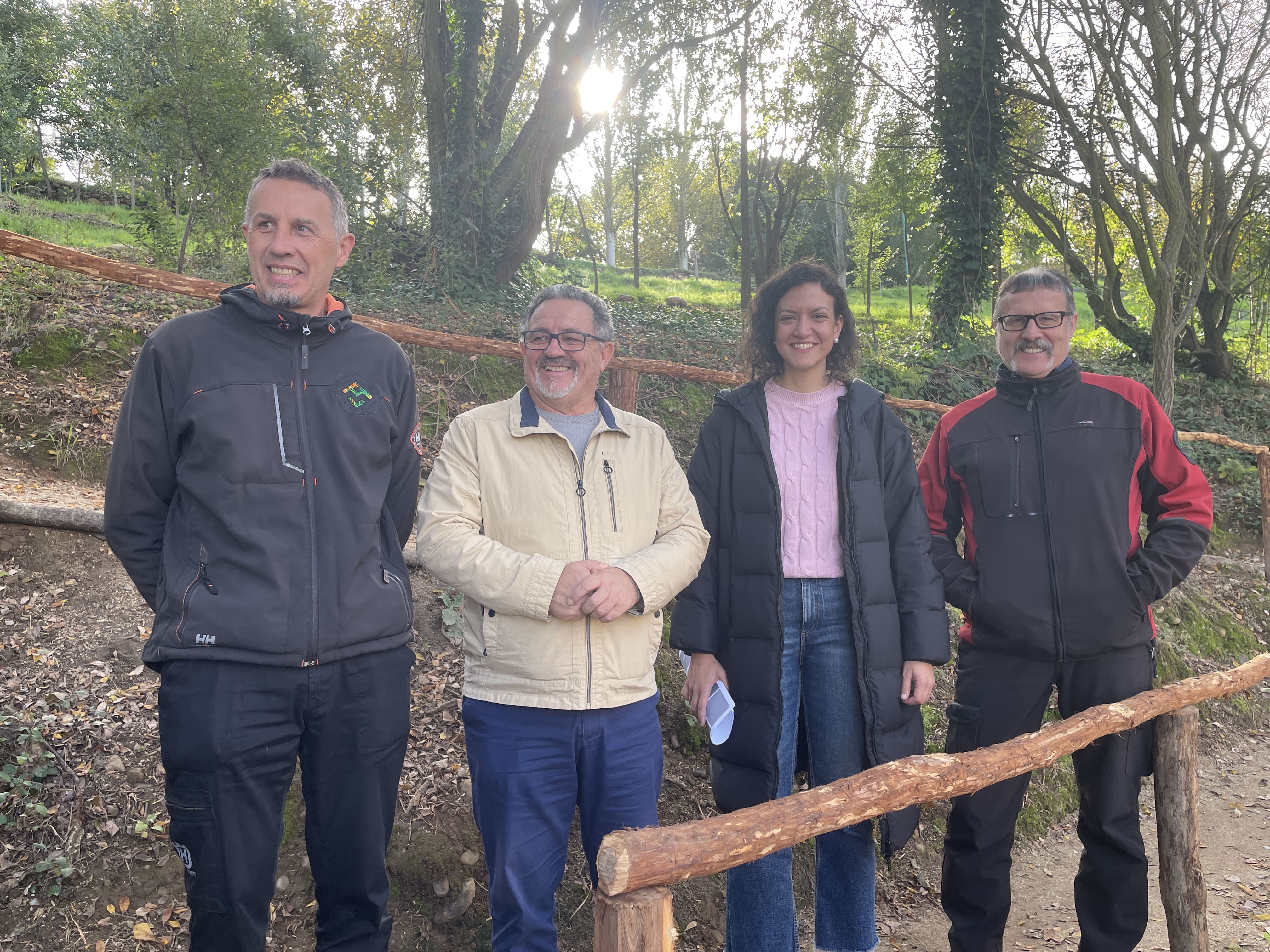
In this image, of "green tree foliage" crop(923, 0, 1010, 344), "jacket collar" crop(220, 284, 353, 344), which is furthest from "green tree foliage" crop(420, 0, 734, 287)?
"jacket collar" crop(220, 284, 353, 344)

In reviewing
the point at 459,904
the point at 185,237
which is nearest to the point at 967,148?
the point at 185,237

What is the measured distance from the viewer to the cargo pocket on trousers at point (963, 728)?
9.53 ft

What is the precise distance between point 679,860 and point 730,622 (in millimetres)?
1107

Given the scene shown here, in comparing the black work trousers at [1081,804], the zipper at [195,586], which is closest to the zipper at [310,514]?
the zipper at [195,586]

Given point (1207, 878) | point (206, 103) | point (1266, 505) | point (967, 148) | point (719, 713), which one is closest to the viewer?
point (719, 713)

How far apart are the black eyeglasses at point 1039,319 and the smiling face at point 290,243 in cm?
247

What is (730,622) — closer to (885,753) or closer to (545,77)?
(885,753)

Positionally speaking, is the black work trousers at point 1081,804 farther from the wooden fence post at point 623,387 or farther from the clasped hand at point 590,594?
the wooden fence post at point 623,387

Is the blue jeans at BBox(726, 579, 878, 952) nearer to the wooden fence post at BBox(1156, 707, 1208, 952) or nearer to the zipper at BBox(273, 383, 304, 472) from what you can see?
the wooden fence post at BBox(1156, 707, 1208, 952)

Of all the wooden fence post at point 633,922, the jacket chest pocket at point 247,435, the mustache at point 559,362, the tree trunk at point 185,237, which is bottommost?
the wooden fence post at point 633,922

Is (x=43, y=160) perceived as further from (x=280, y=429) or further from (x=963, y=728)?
(x=963, y=728)

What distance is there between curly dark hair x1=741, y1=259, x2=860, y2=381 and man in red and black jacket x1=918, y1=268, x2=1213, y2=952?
62cm

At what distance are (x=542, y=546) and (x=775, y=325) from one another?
126 cm

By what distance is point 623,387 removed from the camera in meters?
4.90
